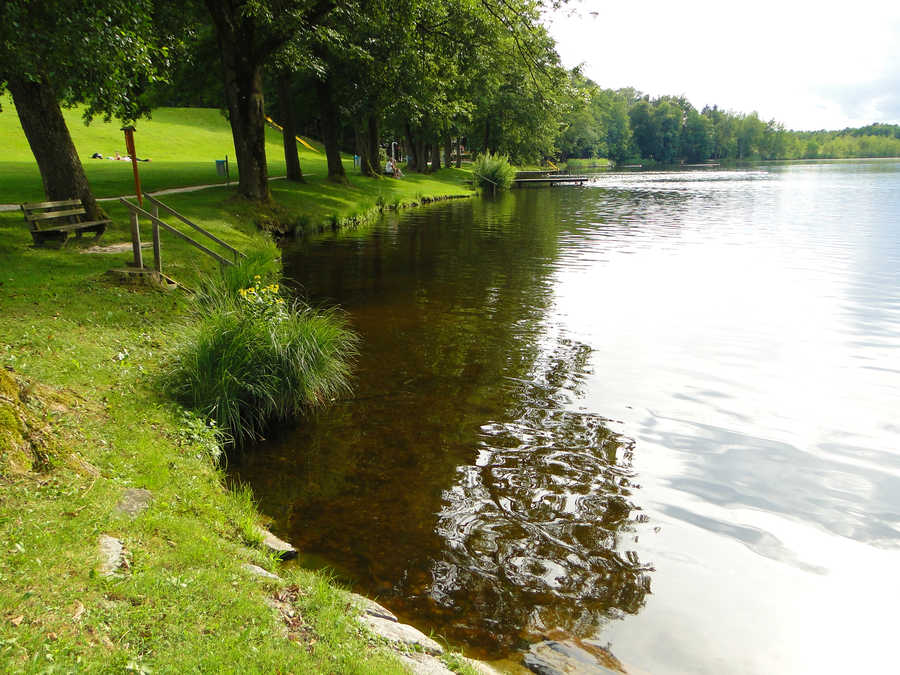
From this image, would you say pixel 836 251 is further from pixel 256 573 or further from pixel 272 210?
pixel 256 573

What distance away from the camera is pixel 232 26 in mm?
21656

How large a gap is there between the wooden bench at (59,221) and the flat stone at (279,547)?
457 inches

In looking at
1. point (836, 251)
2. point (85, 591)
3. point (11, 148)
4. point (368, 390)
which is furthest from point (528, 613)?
point (11, 148)

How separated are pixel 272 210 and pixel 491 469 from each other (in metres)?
19.4

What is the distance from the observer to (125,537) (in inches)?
184

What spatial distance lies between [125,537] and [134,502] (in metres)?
0.64

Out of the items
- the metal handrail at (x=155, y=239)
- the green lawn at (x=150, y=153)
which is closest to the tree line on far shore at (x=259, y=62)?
the metal handrail at (x=155, y=239)

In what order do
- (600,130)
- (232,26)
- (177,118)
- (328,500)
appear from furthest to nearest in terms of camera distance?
(600,130) → (177,118) → (232,26) → (328,500)

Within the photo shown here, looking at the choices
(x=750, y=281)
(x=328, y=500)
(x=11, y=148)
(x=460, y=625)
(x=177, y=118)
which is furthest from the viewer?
(x=177, y=118)

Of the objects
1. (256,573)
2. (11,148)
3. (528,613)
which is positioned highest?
(11,148)

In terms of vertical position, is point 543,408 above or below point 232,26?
below

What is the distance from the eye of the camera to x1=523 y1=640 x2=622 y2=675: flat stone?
4.57m

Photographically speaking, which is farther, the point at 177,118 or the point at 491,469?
the point at 177,118

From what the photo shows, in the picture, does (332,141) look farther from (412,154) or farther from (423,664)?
(423,664)
